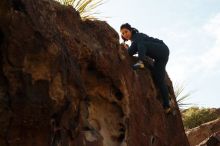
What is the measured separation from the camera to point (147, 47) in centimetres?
806

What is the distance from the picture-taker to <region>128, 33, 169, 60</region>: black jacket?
25.8 ft

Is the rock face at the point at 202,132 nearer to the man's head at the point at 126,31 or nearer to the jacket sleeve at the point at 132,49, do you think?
the man's head at the point at 126,31

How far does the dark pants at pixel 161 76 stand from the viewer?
26.6 ft

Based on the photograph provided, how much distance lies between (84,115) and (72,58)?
800mm

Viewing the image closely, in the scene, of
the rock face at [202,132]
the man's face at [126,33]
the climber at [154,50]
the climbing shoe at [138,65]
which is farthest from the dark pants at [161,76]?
the rock face at [202,132]

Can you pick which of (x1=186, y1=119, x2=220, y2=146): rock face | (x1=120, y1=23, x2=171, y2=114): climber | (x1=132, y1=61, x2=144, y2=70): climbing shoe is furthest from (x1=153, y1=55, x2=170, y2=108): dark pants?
(x1=186, y1=119, x2=220, y2=146): rock face

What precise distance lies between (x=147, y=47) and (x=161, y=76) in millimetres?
577

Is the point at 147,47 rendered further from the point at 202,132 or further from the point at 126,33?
the point at 202,132

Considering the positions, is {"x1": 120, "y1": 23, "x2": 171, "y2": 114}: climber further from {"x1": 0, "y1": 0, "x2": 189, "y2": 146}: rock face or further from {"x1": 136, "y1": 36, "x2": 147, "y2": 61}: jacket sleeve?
{"x1": 0, "y1": 0, "x2": 189, "y2": 146}: rock face

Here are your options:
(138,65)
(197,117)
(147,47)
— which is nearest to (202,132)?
(197,117)

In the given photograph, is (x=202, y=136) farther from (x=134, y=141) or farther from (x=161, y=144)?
(x=134, y=141)

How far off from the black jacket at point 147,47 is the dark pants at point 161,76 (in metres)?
0.09

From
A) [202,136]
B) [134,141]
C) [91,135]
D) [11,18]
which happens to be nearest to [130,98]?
[134,141]

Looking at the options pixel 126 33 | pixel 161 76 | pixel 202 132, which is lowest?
pixel 202 132
